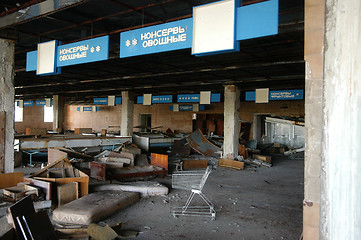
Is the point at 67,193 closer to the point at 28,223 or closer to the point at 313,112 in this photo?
the point at 28,223

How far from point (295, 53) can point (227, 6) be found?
5.52 meters

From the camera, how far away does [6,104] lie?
712cm

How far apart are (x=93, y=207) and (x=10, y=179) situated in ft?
9.15

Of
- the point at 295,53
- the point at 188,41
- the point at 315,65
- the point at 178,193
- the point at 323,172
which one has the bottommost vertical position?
the point at 178,193

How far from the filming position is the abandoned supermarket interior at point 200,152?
2338 millimetres

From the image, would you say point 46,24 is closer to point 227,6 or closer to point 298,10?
point 227,6

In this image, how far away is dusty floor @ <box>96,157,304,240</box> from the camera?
5.11 metres

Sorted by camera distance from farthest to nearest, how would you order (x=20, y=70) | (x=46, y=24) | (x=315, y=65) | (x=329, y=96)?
(x=20, y=70)
(x=46, y=24)
(x=315, y=65)
(x=329, y=96)

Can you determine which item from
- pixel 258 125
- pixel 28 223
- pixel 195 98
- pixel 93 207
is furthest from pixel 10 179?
pixel 258 125

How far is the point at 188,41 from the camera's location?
4.55 metres

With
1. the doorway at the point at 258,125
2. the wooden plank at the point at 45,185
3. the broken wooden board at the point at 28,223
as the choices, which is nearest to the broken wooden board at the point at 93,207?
the wooden plank at the point at 45,185

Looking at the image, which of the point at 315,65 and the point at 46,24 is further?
the point at 46,24

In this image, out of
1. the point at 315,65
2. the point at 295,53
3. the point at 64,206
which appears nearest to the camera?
the point at 315,65

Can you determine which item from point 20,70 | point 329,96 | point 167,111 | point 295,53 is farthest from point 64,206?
point 167,111
